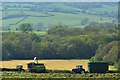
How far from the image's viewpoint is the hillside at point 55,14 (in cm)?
7512

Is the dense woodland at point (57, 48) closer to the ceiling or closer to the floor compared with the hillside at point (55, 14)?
closer to the floor

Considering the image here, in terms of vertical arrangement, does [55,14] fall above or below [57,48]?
above

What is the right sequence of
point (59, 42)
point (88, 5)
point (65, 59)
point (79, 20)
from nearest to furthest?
point (65, 59) < point (59, 42) < point (79, 20) < point (88, 5)

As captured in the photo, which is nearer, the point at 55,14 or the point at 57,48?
the point at 57,48

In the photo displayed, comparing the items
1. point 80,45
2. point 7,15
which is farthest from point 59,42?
point 7,15

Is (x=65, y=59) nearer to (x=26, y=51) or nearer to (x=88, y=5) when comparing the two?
(x=26, y=51)

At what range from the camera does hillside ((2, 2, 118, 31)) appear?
75125mm

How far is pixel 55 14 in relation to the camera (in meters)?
86.5

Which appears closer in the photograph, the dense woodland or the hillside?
the dense woodland

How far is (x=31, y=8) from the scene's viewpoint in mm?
85188

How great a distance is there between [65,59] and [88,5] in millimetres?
54295

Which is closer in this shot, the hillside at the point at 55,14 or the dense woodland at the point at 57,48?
the dense woodland at the point at 57,48

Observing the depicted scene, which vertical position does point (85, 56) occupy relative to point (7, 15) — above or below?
below

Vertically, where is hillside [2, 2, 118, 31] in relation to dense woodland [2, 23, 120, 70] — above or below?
above
